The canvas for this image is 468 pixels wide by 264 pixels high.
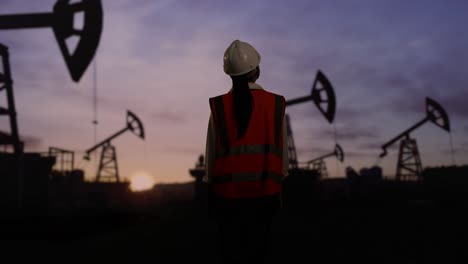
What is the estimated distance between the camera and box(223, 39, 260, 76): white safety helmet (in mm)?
2758

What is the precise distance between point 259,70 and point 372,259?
3806mm

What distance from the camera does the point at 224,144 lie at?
267cm

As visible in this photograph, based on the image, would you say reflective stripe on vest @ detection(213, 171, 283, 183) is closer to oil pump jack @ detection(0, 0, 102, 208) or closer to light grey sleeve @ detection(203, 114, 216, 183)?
light grey sleeve @ detection(203, 114, 216, 183)

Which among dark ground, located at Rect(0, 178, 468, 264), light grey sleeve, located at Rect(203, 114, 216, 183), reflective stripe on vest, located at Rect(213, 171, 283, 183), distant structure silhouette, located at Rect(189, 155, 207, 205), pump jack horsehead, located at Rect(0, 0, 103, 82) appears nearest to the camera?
reflective stripe on vest, located at Rect(213, 171, 283, 183)

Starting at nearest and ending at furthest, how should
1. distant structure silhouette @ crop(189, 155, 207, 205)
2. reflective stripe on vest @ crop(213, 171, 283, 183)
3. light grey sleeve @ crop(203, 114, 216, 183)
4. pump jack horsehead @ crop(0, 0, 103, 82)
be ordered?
reflective stripe on vest @ crop(213, 171, 283, 183)
light grey sleeve @ crop(203, 114, 216, 183)
pump jack horsehead @ crop(0, 0, 103, 82)
distant structure silhouette @ crop(189, 155, 207, 205)

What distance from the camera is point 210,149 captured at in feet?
9.07

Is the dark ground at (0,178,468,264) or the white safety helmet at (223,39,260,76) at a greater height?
the white safety helmet at (223,39,260,76)

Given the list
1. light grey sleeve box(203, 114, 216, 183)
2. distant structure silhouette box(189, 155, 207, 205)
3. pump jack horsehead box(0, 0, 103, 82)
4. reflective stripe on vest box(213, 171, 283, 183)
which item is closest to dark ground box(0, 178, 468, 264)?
light grey sleeve box(203, 114, 216, 183)

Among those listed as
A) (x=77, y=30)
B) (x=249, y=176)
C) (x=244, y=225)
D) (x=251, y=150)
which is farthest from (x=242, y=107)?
(x=77, y=30)

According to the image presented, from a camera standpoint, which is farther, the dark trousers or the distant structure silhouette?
the distant structure silhouette

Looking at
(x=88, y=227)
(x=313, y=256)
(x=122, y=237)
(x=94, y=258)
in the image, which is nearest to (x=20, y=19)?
(x=88, y=227)

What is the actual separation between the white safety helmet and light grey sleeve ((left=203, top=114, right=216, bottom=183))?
321 millimetres

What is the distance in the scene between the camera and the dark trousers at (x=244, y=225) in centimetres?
261

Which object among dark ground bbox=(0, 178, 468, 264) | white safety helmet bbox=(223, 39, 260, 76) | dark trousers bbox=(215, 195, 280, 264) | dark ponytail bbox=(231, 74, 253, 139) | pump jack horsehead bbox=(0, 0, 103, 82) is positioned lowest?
dark ground bbox=(0, 178, 468, 264)
